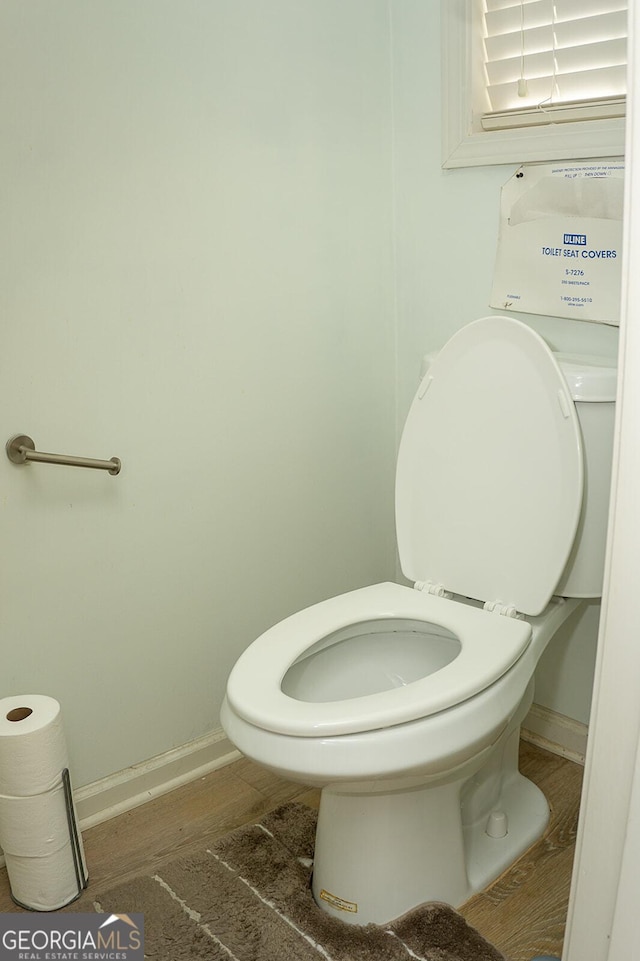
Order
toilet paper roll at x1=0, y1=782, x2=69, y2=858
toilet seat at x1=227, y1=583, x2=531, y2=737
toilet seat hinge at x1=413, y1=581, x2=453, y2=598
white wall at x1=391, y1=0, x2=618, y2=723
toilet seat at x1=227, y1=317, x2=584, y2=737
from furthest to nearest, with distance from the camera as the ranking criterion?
white wall at x1=391, y1=0, x2=618, y2=723 < toilet seat hinge at x1=413, y1=581, x2=453, y2=598 < toilet paper roll at x1=0, y1=782, x2=69, y2=858 < toilet seat at x1=227, y1=317, x2=584, y2=737 < toilet seat at x1=227, y1=583, x2=531, y2=737

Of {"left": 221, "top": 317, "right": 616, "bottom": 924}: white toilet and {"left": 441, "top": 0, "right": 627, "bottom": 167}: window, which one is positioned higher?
{"left": 441, "top": 0, "right": 627, "bottom": 167}: window

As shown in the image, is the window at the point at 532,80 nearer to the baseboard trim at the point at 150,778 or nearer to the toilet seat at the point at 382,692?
the toilet seat at the point at 382,692

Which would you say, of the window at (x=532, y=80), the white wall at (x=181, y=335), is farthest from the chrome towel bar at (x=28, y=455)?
the window at (x=532, y=80)

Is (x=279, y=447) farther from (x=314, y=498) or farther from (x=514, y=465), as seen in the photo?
(x=514, y=465)

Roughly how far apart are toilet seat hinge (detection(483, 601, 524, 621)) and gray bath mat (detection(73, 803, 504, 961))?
502 millimetres

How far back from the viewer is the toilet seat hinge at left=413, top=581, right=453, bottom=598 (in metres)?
1.67

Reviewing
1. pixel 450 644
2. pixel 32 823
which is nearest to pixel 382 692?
pixel 450 644

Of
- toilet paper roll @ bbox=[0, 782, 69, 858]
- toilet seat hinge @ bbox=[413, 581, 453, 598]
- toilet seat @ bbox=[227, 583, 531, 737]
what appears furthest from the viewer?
toilet seat hinge @ bbox=[413, 581, 453, 598]

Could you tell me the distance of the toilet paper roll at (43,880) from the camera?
153 centimetres

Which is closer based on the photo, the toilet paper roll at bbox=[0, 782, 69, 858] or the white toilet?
the white toilet

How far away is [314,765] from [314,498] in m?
0.83

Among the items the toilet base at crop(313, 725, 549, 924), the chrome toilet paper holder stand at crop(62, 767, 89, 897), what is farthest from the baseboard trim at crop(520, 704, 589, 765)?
the chrome toilet paper holder stand at crop(62, 767, 89, 897)

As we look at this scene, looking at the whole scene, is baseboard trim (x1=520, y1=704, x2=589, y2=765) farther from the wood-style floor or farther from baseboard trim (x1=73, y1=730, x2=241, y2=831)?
baseboard trim (x1=73, y1=730, x2=241, y2=831)

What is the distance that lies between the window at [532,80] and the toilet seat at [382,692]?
2.80ft
